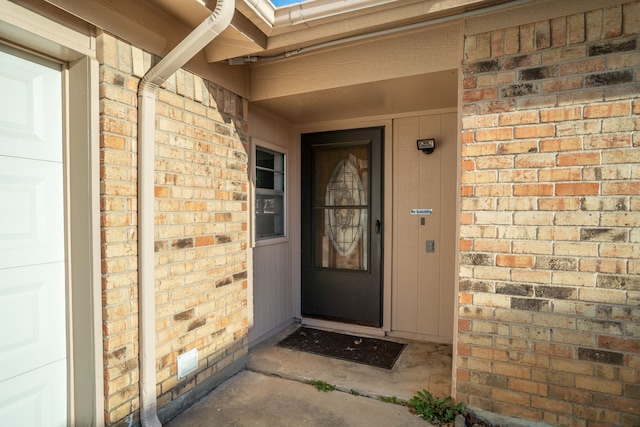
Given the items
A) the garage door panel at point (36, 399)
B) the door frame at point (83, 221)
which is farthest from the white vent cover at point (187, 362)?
the garage door panel at point (36, 399)

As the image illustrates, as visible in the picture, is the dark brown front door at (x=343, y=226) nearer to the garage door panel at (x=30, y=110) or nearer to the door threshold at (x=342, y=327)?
the door threshold at (x=342, y=327)

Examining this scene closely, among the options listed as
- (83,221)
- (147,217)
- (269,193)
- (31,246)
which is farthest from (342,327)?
(31,246)

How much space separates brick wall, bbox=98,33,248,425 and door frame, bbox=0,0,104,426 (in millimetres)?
42

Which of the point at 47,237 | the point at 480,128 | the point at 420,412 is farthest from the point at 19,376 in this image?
the point at 480,128

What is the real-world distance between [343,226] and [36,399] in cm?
274

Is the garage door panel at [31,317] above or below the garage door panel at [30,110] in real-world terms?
below

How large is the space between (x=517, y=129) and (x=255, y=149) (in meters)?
2.17

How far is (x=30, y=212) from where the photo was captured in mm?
1641

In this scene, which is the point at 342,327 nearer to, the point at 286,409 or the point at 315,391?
the point at 315,391

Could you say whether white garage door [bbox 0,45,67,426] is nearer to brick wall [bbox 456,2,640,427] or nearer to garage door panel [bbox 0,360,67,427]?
garage door panel [bbox 0,360,67,427]

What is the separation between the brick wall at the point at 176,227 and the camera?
5.87ft

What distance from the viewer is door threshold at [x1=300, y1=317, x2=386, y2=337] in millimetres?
3523

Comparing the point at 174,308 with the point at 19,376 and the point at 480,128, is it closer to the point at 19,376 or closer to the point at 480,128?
the point at 19,376

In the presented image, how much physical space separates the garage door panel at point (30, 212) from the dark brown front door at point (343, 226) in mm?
2405
